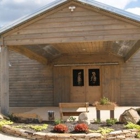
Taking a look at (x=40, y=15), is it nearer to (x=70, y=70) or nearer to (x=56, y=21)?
(x=56, y=21)

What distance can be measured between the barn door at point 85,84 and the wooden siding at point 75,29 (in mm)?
7278

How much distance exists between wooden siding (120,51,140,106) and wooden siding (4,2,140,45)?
7377 millimetres

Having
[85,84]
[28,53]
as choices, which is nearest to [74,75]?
[85,84]

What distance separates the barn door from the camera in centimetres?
1689

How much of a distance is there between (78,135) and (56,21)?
4224 millimetres

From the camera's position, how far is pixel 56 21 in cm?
983

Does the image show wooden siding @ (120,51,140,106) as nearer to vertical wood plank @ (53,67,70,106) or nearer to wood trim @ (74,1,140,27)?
vertical wood plank @ (53,67,70,106)

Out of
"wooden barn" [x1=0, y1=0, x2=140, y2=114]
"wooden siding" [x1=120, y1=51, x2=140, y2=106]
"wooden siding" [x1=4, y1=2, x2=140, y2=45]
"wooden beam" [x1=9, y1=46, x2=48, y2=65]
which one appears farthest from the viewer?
"wooden siding" [x1=120, y1=51, x2=140, y2=106]

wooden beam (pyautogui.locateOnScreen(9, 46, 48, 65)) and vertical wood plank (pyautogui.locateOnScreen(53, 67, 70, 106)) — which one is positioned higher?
wooden beam (pyautogui.locateOnScreen(9, 46, 48, 65))

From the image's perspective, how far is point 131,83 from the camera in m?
16.5

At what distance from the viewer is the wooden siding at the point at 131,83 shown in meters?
16.5

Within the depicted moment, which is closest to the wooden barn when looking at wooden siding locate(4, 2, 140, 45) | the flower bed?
wooden siding locate(4, 2, 140, 45)

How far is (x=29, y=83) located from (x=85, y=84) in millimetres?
3273

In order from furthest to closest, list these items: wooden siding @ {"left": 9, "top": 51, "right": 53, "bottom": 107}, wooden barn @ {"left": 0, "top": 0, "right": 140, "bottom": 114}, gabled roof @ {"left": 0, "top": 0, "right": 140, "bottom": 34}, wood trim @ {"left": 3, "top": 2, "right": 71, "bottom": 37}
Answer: wooden siding @ {"left": 9, "top": 51, "right": 53, "bottom": 107} → wooden barn @ {"left": 0, "top": 0, "right": 140, "bottom": 114} → wood trim @ {"left": 3, "top": 2, "right": 71, "bottom": 37} → gabled roof @ {"left": 0, "top": 0, "right": 140, "bottom": 34}
